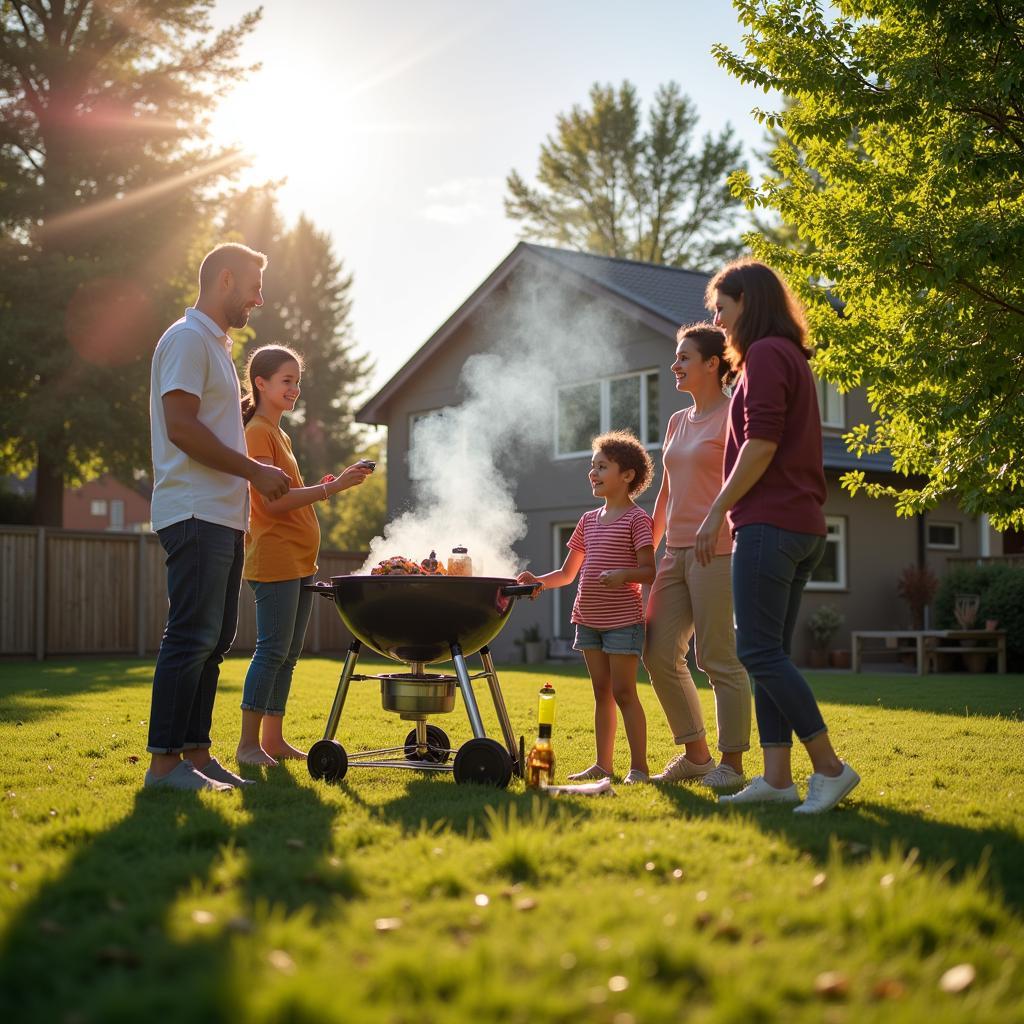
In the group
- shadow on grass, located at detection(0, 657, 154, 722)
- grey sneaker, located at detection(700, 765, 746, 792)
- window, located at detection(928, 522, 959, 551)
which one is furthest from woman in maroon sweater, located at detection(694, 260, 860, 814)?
window, located at detection(928, 522, 959, 551)

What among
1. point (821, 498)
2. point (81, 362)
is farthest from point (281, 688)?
point (81, 362)

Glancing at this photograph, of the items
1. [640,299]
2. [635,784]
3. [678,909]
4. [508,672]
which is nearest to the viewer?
[678,909]

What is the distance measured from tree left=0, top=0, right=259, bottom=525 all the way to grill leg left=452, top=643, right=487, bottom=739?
656 inches

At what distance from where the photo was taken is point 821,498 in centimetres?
432

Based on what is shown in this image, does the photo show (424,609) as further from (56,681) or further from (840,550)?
(840,550)

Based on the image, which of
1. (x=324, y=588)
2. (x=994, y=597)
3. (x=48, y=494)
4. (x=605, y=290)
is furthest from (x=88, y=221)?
(x=324, y=588)

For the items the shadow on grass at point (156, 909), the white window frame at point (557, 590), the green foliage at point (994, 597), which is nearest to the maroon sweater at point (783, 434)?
the shadow on grass at point (156, 909)

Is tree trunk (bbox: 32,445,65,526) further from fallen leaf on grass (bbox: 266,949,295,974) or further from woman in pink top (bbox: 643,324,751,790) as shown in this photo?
fallen leaf on grass (bbox: 266,949,295,974)

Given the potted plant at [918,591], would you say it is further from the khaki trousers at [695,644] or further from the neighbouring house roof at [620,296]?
the khaki trousers at [695,644]

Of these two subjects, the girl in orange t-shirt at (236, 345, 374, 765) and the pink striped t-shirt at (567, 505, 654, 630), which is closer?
the pink striped t-shirt at (567, 505, 654, 630)

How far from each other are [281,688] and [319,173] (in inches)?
341

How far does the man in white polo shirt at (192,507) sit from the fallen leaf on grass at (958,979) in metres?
3.01

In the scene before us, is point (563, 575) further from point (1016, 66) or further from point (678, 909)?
point (1016, 66)

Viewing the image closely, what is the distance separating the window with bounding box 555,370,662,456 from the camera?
17.6 m
